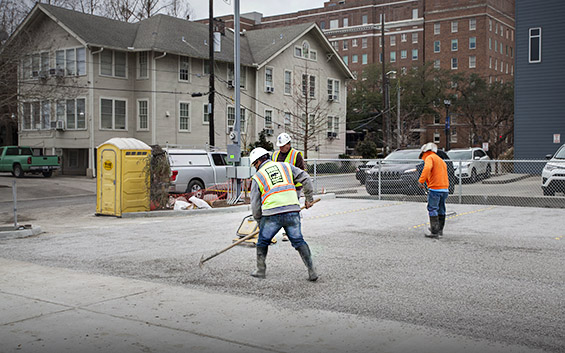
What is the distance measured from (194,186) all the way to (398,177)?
724cm

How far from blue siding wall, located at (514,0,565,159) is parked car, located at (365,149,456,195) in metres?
14.8

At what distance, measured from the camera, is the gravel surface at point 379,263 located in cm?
652

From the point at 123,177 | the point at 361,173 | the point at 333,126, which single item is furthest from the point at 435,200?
the point at 333,126

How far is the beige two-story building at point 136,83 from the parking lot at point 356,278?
75.2ft

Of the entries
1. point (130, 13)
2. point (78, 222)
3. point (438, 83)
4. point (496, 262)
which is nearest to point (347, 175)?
point (78, 222)

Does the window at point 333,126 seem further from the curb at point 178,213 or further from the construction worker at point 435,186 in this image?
the construction worker at point 435,186

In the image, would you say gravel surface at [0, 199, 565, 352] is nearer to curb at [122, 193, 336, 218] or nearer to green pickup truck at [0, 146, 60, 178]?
curb at [122, 193, 336, 218]

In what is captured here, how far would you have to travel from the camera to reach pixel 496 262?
934 centimetres

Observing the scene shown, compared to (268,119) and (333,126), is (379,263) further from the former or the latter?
(333,126)

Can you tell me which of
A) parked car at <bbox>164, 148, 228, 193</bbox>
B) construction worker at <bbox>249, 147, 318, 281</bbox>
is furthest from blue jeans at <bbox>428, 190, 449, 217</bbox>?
parked car at <bbox>164, 148, 228, 193</bbox>

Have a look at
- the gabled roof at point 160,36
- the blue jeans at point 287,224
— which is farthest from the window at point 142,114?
the blue jeans at point 287,224

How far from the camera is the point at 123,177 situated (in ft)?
55.4

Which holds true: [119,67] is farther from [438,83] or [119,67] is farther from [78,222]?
[438,83]

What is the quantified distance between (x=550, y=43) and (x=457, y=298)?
94.5ft
